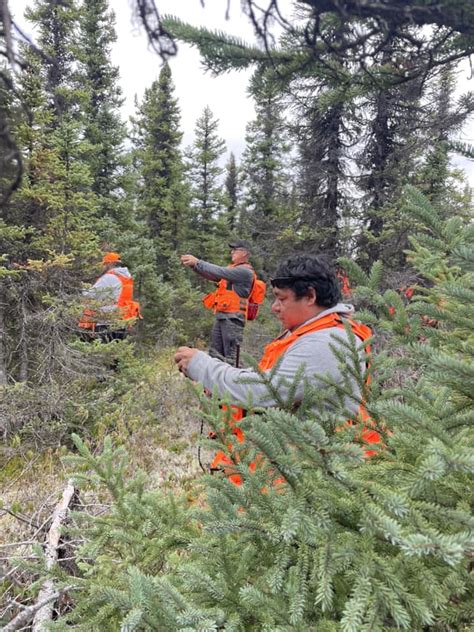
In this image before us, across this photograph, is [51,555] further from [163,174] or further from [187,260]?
[163,174]

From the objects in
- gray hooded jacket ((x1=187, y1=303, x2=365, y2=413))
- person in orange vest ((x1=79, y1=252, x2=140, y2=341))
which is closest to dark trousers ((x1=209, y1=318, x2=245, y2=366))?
person in orange vest ((x1=79, y1=252, x2=140, y2=341))

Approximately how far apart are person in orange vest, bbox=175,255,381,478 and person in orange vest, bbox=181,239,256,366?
4.63 metres

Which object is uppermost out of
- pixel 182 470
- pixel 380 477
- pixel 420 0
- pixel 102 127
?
pixel 102 127

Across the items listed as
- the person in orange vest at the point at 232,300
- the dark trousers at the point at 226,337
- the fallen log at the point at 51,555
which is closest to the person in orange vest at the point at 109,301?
the person in orange vest at the point at 232,300

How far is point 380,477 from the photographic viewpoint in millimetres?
1585

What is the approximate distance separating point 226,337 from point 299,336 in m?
6.53

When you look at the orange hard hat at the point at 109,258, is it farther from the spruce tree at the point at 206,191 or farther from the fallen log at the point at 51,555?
the spruce tree at the point at 206,191

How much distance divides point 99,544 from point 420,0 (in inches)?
110

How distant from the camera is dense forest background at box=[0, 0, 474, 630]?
72.1 inches

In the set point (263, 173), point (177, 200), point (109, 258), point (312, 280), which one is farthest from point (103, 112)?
point (312, 280)

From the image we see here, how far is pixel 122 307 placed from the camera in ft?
25.7

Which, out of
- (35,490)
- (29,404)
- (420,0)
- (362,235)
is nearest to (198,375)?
(420,0)

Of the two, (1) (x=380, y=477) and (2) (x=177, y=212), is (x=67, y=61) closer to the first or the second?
(2) (x=177, y=212)

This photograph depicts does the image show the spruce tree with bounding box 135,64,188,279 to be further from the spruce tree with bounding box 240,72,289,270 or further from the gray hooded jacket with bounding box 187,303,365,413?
the gray hooded jacket with bounding box 187,303,365,413
